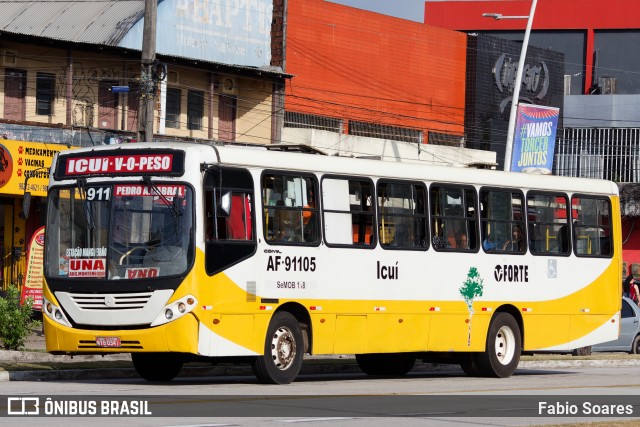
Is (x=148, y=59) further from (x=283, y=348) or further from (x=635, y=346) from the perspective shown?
(x=635, y=346)

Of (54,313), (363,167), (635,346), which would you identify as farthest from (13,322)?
(635,346)

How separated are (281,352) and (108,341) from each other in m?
2.42

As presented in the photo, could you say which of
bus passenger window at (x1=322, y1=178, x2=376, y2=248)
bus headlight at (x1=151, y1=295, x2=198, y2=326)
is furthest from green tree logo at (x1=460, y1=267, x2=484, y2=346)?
bus headlight at (x1=151, y1=295, x2=198, y2=326)

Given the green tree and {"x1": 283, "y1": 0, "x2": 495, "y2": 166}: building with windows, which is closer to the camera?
the green tree

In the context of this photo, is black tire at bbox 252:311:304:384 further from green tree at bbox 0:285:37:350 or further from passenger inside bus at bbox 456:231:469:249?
green tree at bbox 0:285:37:350

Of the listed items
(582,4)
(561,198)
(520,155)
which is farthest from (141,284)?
(582,4)

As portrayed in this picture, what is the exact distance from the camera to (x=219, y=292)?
17375mm

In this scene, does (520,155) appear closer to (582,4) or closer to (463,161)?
(463,161)

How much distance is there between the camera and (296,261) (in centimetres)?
1853

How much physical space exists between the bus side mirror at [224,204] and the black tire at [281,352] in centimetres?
177

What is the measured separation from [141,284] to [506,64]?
40.3 meters

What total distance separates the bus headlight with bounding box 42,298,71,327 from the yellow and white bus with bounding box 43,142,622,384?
23 mm

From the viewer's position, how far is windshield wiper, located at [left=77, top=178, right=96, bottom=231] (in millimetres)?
17750

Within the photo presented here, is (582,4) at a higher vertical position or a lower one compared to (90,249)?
higher
